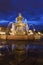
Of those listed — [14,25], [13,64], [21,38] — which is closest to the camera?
[13,64]

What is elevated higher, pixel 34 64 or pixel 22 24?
pixel 22 24

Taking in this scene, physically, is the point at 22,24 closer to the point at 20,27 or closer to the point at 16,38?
the point at 20,27

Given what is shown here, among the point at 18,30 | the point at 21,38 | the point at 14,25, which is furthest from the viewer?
the point at 14,25

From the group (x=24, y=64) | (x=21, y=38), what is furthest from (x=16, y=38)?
(x=24, y=64)

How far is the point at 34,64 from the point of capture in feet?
38.5

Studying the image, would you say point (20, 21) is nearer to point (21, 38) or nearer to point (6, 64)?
point (21, 38)

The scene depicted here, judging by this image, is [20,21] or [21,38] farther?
[20,21]

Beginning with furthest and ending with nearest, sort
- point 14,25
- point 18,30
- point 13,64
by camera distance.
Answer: point 14,25, point 18,30, point 13,64

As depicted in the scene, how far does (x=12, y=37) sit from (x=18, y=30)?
7.72 m

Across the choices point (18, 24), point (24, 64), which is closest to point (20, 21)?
point (18, 24)

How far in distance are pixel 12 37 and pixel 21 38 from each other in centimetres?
217

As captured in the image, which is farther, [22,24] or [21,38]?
[22,24]

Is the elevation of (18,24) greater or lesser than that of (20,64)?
greater

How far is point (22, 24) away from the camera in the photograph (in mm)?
55312
